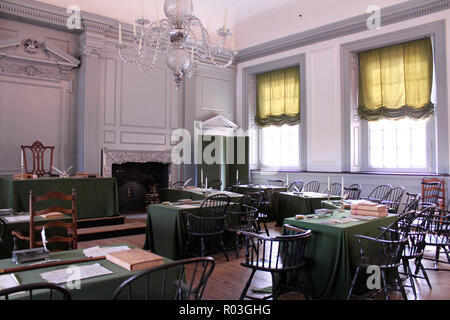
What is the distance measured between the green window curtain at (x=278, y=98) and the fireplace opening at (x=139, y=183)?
3242 mm

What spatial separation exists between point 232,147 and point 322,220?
7.01 meters

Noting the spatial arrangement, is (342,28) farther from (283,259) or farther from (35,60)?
(283,259)

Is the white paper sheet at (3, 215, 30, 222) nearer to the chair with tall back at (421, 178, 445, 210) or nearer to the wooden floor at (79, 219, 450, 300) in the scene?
the wooden floor at (79, 219, 450, 300)

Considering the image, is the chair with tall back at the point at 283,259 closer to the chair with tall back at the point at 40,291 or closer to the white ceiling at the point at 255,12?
the chair with tall back at the point at 40,291

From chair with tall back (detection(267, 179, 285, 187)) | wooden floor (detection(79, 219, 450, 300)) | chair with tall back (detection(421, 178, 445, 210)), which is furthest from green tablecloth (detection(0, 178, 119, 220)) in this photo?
chair with tall back (detection(421, 178, 445, 210))

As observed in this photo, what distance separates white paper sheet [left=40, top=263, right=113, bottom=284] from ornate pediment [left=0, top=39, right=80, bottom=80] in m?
6.66

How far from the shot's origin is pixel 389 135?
324 inches

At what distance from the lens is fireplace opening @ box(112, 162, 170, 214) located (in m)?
8.83

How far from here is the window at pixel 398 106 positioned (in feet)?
24.8

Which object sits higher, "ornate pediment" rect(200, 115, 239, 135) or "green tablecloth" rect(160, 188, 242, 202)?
"ornate pediment" rect(200, 115, 239, 135)

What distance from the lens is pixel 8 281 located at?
74.5 inches

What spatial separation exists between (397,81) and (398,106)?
548 millimetres

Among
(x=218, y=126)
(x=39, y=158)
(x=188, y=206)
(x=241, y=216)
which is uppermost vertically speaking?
(x=218, y=126)

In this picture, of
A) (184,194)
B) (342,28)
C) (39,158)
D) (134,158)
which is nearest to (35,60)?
(39,158)
